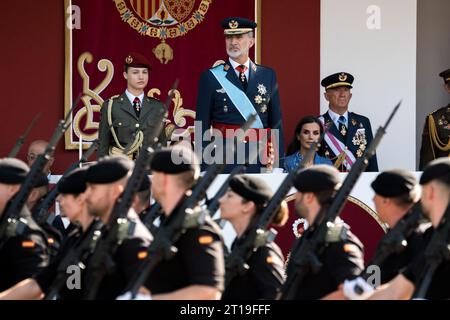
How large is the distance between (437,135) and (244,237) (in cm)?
478

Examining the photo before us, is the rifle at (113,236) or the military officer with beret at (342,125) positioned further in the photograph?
the military officer with beret at (342,125)

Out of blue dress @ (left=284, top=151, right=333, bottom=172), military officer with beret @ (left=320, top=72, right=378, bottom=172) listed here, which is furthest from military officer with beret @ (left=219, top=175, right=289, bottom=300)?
military officer with beret @ (left=320, top=72, right=378, bottom=172)

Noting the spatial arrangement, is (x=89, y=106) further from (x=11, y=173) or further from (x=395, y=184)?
(x=395, y=184)

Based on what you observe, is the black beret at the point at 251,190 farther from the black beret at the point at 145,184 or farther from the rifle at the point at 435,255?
the rifle at the point at 435,255

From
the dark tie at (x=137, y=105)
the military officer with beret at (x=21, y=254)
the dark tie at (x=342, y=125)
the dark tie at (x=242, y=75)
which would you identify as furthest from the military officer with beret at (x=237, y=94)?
the military officer with beret at (x=21, y=254)

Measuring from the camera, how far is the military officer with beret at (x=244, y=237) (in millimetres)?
7035

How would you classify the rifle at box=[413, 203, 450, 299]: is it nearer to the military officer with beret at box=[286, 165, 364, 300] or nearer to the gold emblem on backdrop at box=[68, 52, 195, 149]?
the military officer with beret at box=[286, 165, 364, 300]

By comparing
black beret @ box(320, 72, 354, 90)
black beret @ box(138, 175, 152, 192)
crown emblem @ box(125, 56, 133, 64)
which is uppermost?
crown emblem @ box(125, 56, 133, 64)

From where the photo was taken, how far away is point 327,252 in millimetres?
6781

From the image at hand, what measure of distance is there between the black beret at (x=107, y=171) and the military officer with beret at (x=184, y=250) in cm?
29

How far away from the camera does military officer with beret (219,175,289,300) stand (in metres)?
7.04

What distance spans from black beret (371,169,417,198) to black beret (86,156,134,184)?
4.31 ft

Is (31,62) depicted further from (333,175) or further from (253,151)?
(333,175)

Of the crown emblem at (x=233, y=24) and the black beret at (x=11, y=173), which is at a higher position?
the crown emblem at (x=233, y=24)
